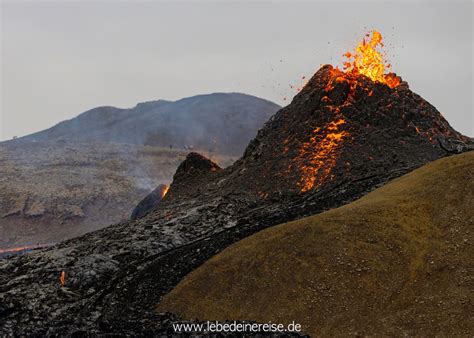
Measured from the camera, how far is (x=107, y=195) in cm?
6812

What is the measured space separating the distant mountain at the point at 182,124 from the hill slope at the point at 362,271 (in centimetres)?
10297

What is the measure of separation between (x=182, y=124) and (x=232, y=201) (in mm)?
121501

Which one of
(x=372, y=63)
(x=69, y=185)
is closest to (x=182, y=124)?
(x=69, y=185)

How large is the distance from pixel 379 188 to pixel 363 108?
801 centimetres

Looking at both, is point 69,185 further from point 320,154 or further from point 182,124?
point 182,124

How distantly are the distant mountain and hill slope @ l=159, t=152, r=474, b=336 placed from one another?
102965 millimetres

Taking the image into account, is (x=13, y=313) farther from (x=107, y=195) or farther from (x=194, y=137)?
(x=194, y=137)

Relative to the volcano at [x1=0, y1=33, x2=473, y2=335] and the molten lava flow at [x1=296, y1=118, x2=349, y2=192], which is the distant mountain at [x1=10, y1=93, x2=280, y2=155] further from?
the molten lava flow at [x1=296, y1=118, x2=349, y2=192]

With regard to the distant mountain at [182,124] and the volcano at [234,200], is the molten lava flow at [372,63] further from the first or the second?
the distant mountain at [182,124]

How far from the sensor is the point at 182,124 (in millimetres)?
145625

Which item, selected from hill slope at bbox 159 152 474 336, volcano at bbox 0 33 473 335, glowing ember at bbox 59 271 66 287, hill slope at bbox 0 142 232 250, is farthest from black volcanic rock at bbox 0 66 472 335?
hill slope at bbox 0 142 232 250

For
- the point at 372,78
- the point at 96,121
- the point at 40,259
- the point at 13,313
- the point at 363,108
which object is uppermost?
the point at 96,121

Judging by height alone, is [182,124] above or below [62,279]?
above

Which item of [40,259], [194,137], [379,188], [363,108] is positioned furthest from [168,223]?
[194,137]
